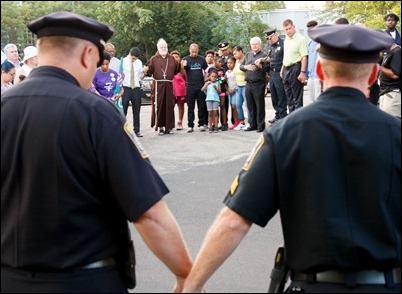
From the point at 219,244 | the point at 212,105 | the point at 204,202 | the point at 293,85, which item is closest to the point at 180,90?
the point at 212,105

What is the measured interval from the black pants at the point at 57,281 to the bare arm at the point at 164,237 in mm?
212

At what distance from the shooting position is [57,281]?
2.44 meters

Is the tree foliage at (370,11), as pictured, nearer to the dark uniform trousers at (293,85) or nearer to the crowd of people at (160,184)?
the dark uniform trousers at (293,85)

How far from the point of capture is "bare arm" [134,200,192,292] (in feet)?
8.38

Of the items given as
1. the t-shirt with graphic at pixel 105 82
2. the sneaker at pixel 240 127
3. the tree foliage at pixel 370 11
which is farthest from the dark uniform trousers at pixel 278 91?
the tree foliage at pixel 370 11

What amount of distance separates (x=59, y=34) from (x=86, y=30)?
11cm

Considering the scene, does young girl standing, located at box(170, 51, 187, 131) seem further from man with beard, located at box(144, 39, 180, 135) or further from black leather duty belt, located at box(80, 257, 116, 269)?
black leather duty belt, located at box(80, 257, 116, 269)

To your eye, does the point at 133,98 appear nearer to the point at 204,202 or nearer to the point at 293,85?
the point at 293,85

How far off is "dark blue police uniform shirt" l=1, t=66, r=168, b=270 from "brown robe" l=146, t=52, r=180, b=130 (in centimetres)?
1103

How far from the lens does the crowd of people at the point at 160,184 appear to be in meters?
2.35

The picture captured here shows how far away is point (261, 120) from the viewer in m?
13.1

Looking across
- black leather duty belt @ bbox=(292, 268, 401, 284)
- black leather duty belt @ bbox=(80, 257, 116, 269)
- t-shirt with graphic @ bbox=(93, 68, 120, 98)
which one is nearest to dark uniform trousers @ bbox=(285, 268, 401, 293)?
black leather duty belt @ bbox=(292, 268, 401, 284)

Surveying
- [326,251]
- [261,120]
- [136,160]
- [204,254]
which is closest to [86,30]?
[136,160]

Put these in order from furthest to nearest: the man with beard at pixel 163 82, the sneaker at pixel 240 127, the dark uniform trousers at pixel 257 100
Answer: the sneaker at pixel 240 127 → the man with beard at pixel 163 82 → the dark uniform trousers at pixel 257 100
